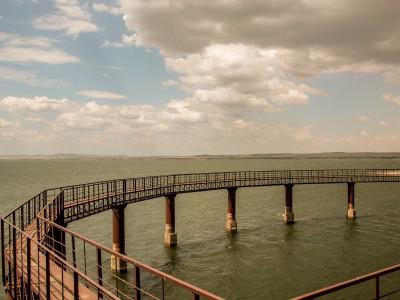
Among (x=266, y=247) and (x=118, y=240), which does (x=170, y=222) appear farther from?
(x=266, y=247)

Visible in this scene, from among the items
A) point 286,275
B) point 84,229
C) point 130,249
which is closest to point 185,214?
point 84,229

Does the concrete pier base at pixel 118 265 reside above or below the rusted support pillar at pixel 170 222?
below

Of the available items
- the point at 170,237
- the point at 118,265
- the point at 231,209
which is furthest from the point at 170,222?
the point at 231,209

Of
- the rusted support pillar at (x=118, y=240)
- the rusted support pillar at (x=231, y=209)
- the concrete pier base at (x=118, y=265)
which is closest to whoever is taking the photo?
the concrete pier base at (x=118, y=265)

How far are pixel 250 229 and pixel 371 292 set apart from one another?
19.3 m

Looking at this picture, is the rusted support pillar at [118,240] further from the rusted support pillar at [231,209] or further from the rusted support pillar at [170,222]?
the rusted support pillar at [231,209]

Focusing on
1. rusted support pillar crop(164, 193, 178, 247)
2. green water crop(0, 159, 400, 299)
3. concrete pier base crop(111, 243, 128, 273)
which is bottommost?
green water crop(0, 159, 400, 299)

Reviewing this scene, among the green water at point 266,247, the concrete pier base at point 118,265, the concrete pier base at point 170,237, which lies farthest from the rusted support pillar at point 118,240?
the concrete pier base at point 170,237

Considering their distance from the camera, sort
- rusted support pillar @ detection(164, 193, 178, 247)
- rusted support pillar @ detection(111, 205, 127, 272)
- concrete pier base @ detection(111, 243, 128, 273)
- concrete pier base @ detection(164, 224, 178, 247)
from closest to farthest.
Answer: concrete pier base @ detection(111, 243, 128, 273), rusted support pillar @ detection(111, 205, 127, 272), rusted support pillar @ detection(164, 193, 178, 247), concrete pier base @ detection(164, 224, 178, 247)

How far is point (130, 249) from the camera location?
35406 mm

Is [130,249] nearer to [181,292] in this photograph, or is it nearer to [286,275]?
[181,292]

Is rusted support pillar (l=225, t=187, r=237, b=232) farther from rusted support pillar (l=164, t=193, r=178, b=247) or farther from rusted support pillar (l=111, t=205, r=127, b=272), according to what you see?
rusted support pillar (l=111, t=205, r=127, b=272)

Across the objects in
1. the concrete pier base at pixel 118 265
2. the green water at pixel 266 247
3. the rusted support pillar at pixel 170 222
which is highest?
the rusted support pillar at pixel 170 222

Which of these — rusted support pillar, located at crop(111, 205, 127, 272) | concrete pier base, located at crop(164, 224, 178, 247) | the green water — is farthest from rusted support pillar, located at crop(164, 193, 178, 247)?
rusted support pillar, located at crop(111, 205, 127, 272)
